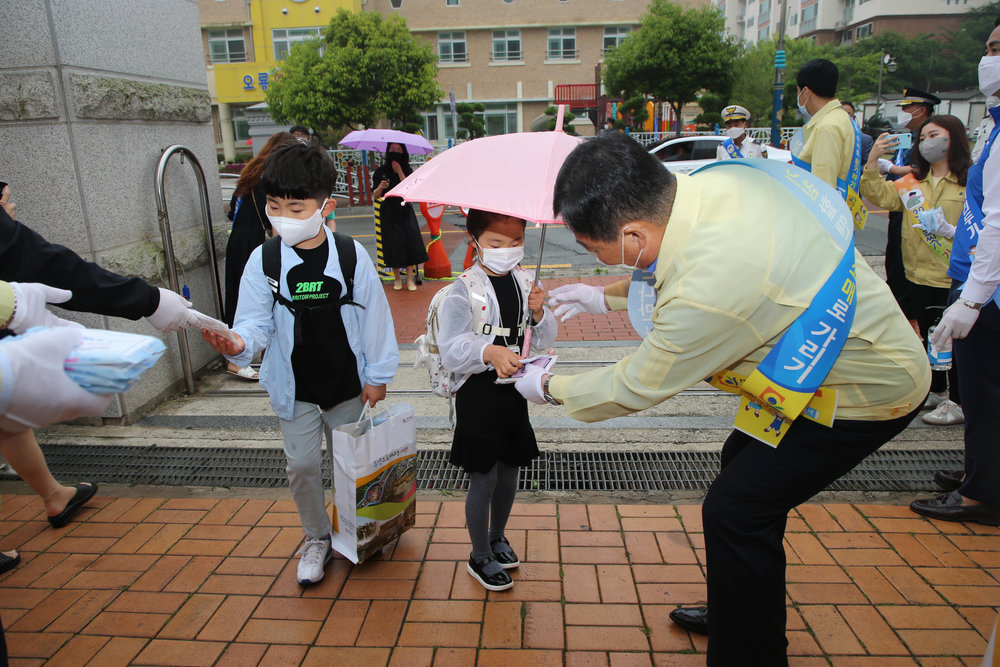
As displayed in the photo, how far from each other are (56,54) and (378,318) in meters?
2.82

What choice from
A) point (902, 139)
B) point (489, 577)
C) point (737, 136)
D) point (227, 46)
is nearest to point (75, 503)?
point (489, 577)

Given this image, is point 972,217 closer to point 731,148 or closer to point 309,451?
point 309,451

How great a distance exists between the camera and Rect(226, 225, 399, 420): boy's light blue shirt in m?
2.56

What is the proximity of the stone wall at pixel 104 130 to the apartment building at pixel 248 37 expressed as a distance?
107ft

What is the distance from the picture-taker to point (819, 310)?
173cm

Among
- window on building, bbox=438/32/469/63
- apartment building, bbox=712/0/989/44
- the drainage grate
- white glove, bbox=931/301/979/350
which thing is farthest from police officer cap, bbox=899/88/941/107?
apartment building, bbox=712/0/989/44

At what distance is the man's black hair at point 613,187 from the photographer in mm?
1789

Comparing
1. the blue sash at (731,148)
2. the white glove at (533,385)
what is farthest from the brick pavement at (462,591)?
the blue sash at (731,148)

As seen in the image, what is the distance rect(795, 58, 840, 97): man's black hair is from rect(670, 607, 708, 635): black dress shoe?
3.24m

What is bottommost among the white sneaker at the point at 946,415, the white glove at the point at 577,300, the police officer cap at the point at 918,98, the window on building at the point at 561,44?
the white sneaker at the point at 946,415

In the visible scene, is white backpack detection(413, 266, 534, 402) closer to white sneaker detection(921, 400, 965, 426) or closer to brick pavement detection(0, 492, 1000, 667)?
brick pavement detection(0, 492, 1000, 667)

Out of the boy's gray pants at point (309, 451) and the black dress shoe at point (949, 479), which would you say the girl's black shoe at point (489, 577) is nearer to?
the boy's gray pants at point (309, 451)

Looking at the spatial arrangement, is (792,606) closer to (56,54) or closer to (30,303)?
(30,303)

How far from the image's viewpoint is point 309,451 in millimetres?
2699
